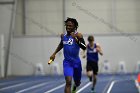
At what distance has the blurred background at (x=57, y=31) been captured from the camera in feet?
87.4

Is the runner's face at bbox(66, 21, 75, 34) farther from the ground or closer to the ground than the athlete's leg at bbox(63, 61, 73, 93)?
farther from the ground

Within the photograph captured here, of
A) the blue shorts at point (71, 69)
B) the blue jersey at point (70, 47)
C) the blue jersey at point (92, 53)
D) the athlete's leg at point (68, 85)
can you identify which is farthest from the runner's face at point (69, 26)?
the blue jersey at point (92, 53)

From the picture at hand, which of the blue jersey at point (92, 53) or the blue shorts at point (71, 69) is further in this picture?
the blue jersey at point (92, 53)

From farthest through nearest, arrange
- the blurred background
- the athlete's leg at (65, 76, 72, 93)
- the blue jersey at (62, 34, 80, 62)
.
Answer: the blurred background, the blue jersey at (62, 34, 80, 62), the athlete's leg at (65, 76, 72, 93)

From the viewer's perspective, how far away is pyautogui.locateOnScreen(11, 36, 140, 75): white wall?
26688mm

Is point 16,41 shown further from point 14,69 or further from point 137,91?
point 137,91

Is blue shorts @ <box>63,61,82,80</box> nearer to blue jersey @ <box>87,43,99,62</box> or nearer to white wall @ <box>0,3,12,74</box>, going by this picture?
blue jersey @ <box>87,43,99,62</box>

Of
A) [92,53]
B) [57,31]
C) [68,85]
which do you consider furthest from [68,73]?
[57,31]

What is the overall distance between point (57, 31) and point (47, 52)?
161cm

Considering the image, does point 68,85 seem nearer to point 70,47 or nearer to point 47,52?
point 70,47

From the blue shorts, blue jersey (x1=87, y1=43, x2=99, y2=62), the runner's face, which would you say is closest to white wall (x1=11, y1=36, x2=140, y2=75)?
blue jersey (x1=87, y1=43, x2=99, y2=62)

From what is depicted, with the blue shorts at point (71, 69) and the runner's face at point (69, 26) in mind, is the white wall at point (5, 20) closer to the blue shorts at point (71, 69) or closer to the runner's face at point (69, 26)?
the blue shorts at point (71, 69)

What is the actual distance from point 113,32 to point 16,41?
6.73 meters

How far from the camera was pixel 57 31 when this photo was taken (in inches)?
1080
